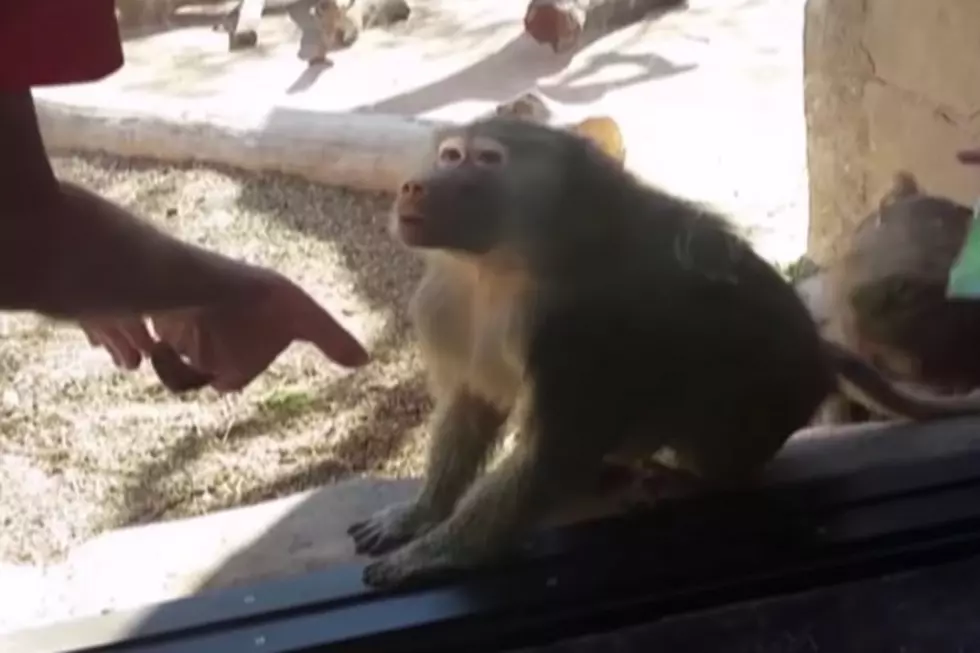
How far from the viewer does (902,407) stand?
128 centimetres

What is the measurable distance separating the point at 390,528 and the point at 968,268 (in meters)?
0.51

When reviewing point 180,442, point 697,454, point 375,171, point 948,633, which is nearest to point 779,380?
point 697,454

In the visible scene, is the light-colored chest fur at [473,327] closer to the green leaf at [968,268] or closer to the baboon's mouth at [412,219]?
the baboon's mouth at [412,219]

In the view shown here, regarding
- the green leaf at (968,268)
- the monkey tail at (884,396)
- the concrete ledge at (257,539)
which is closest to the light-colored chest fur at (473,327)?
the concrete ledge at (257,539)

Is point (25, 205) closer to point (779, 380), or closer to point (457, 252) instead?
point (457, 252)

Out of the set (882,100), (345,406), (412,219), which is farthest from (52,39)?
(882,100)

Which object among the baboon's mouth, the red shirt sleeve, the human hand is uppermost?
the red shirt sleeve

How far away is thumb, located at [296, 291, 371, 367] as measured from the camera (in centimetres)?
112

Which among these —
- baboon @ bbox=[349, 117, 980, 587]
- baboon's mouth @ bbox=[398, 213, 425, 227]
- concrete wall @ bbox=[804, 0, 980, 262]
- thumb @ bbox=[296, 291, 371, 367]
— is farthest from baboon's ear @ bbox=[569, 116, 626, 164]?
concrete wall @ bbox=[804, 0, 980, 262]

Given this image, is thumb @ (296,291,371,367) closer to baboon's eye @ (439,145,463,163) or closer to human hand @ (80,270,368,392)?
human hand @ (80,270,368,392)

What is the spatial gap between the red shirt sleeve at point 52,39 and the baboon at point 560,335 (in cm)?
22

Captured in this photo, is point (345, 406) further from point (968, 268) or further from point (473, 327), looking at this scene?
point (968, 268)

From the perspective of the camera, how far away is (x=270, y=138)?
131cm

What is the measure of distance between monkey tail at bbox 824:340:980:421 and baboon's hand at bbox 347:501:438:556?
350 mm
